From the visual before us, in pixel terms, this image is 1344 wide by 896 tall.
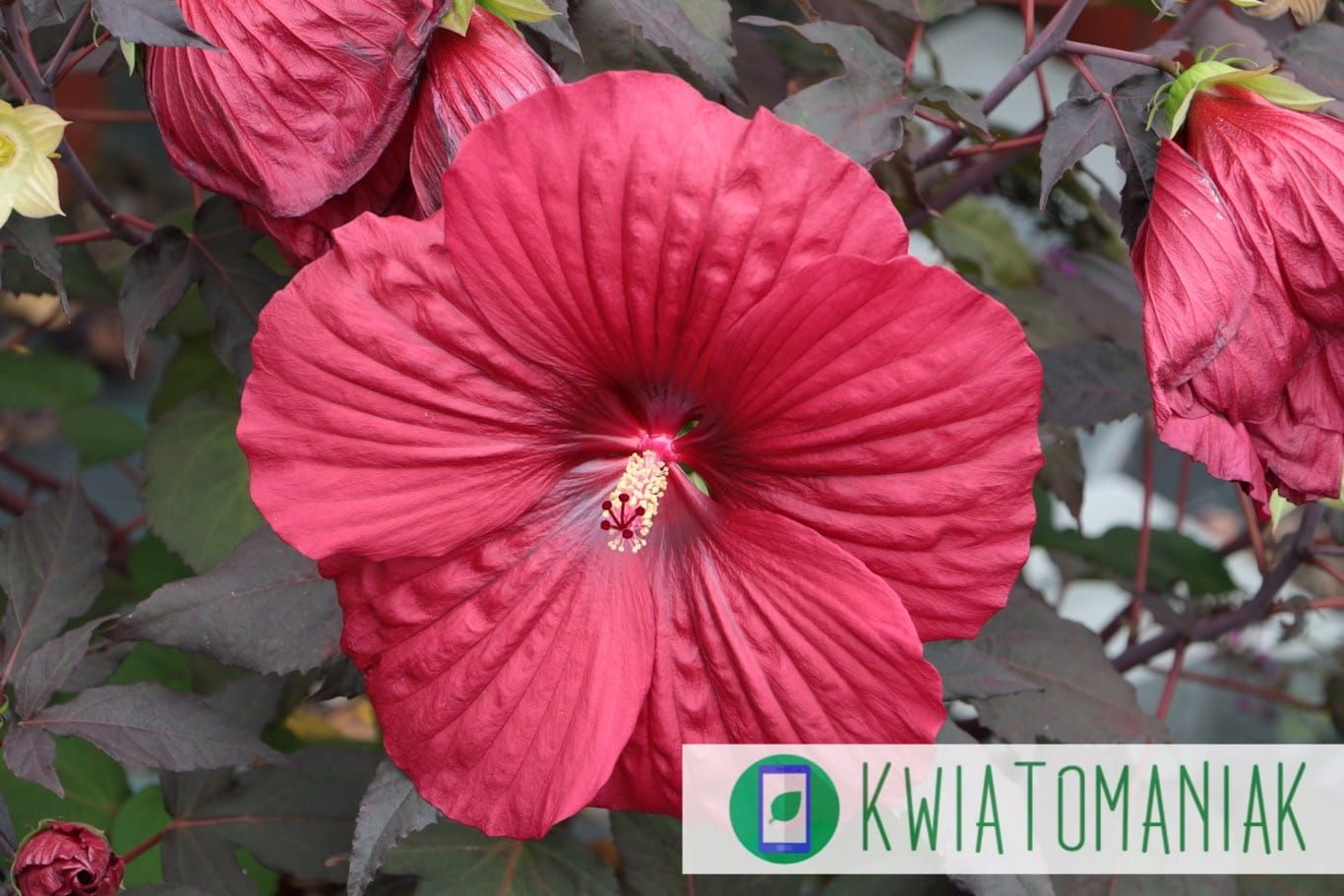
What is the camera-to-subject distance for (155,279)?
0.60 meters

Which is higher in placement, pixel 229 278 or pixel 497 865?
pixel 229 278

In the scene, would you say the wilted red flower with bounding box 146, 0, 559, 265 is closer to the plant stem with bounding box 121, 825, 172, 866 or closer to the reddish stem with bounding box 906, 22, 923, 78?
the reddish stem with bounding box 906, 22, 923, 78

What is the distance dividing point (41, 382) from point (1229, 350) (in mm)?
802

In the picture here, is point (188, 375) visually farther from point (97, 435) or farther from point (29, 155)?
point (29, 155)

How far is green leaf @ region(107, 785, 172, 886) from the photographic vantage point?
2.42 feet

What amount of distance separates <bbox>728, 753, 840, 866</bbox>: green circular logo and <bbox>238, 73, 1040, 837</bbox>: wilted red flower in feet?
0.10

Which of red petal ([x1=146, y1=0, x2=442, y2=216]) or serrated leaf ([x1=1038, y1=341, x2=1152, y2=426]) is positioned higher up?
serrated leaf ([x1=1038, y1=341, x2=1152, y2=426])

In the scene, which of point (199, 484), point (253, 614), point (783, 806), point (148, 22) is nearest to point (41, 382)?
point (199, 484)

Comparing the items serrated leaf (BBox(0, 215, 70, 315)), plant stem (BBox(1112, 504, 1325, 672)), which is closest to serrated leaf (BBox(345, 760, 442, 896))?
serrated leaf (BBox(0, 215, 70, 315))

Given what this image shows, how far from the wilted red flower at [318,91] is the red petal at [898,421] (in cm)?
13

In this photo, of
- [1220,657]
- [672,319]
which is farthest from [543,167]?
[1220,657]

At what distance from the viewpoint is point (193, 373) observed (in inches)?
33.9

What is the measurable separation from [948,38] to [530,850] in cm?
162

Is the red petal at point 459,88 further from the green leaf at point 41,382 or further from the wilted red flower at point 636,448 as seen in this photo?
the green leaf at point 41,382
